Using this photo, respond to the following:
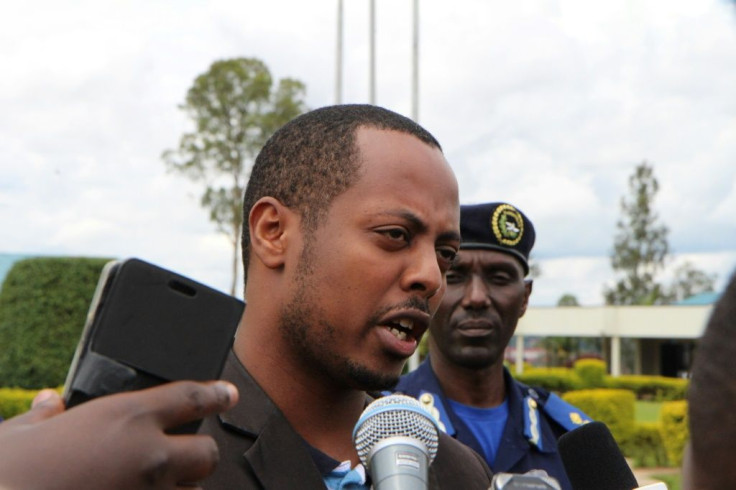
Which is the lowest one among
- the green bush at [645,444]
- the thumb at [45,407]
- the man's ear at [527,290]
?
the green bush at [645,444]

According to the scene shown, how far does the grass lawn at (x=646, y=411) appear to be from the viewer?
2415cm

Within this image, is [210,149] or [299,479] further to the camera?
[210,149]

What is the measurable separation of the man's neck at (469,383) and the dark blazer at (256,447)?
2186mm

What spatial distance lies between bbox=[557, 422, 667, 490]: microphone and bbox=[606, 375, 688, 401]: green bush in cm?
3043

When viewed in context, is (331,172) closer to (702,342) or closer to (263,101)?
(702,342)

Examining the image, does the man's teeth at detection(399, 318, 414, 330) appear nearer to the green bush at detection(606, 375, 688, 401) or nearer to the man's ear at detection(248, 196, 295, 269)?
the man's ear at detection(248, 196, 295, 269)

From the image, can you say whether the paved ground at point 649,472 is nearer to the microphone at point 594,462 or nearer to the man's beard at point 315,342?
the microphone at point 594,462

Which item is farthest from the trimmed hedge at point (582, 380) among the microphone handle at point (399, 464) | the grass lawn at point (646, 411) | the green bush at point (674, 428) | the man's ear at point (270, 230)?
the microphone handle at point (399, 464)

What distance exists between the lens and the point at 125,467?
1133 mm

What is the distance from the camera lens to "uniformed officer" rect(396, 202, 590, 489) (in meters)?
4.35

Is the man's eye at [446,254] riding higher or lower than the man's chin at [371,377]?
higher

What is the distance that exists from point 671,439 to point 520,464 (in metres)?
11.6

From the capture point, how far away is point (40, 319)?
651 inches

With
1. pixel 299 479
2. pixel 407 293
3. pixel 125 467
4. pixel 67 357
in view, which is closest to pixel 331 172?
pixel 407 293
